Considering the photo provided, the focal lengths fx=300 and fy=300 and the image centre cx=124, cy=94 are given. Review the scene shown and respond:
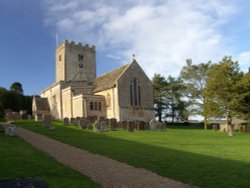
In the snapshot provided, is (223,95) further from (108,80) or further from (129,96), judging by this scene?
(108,80)

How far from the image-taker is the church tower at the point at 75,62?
194ft

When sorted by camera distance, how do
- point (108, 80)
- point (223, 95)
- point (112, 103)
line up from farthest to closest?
point (108, 80)
point (112, 103)
point (223, 95)

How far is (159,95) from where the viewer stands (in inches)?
2365

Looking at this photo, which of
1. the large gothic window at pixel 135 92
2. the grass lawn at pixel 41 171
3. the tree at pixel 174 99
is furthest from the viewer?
the tree at pixel 174 99

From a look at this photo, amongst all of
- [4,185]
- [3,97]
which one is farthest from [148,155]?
[3,97]

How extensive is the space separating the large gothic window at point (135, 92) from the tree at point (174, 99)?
1547 centimetres

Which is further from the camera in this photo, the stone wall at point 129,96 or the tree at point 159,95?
the tree at point 159,95

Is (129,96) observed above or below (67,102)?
above

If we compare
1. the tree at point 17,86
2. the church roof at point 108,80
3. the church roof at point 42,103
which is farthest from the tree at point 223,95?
the tree at point 17,86

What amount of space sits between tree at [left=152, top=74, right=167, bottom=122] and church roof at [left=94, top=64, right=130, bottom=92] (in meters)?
13.9

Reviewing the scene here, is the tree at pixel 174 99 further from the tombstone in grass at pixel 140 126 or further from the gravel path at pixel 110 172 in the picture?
the gravel path at pixel 110 172

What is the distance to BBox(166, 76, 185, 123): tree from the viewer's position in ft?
194

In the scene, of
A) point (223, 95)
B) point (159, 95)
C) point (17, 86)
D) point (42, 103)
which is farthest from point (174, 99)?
point (17, 86)

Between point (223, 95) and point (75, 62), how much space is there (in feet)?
117
